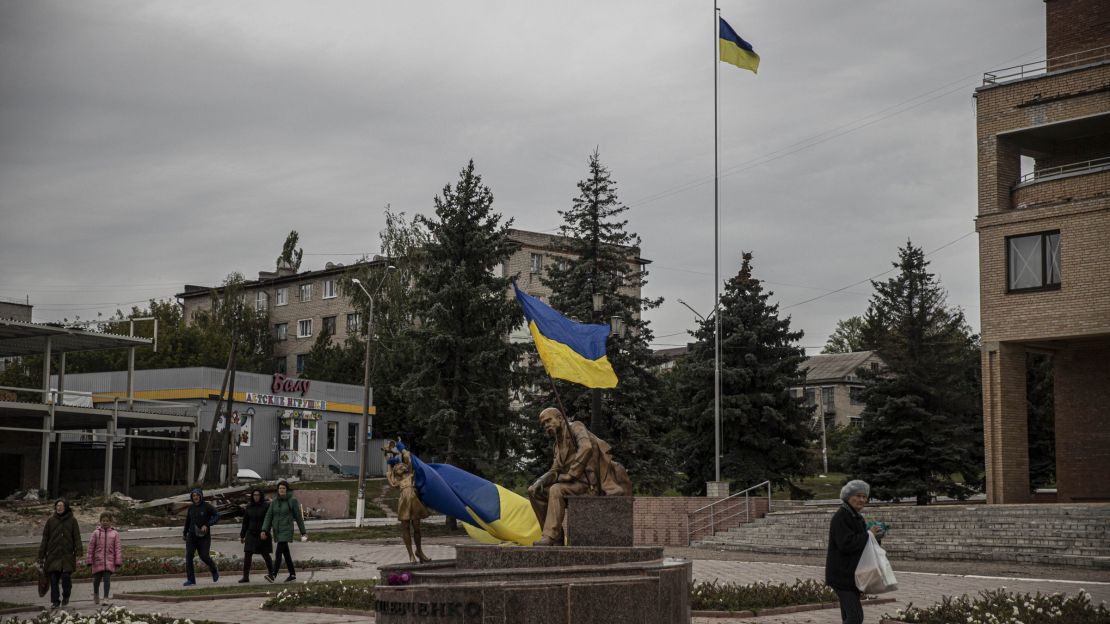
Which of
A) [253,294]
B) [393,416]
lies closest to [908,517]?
[393,416]

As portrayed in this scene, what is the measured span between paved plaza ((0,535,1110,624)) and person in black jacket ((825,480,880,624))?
158 inches

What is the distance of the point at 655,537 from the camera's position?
3092 centimetres

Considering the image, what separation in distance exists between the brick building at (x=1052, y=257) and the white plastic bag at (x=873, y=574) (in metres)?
22.1

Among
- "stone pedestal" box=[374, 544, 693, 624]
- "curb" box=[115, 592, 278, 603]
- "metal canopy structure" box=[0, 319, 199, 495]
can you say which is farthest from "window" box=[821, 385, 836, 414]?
"stone pedestal" box=[374, 544, 693, 624]

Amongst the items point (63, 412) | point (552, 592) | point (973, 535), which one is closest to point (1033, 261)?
point (973, 535)

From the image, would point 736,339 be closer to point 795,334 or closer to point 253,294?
Result: point 795,334

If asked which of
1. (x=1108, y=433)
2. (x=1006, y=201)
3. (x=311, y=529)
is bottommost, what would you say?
(x=311, y=529)

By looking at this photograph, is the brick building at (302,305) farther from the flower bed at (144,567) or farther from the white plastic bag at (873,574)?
the white plastic bag at (873,574)

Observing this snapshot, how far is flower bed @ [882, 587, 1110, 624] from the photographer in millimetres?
11719

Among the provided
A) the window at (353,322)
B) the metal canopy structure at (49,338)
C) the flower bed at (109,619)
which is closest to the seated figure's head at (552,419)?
the flower bed at (109,619)

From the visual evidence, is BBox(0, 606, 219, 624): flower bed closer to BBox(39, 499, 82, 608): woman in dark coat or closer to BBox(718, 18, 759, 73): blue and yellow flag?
BBox(39, 499, 82, 608): woman in dark coat

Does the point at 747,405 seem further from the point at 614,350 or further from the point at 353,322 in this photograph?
the point at 353,322

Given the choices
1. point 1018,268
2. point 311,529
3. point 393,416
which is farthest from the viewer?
point 393,416

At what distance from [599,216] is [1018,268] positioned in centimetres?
1314
